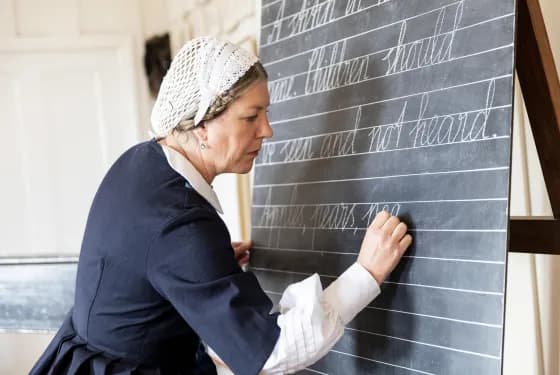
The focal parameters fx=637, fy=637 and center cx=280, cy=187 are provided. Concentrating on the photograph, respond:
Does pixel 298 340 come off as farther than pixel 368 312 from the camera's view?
No

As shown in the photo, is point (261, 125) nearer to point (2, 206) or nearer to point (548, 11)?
point (548, 11)

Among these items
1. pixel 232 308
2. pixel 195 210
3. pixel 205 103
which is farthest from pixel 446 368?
pixel 205 103

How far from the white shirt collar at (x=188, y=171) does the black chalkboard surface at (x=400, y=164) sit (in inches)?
11.9

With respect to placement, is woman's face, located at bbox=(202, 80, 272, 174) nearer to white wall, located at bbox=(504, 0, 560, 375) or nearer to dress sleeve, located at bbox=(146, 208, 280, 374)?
dress sleeve, located at bbox=(146, 208, 280, 374)

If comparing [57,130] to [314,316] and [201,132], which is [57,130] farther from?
[314,316]

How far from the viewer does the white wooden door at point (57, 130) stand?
A: 3027 millimetres

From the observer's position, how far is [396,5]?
126 cm

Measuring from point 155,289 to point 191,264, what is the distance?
132 mm

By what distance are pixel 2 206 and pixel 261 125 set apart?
220 centimetres

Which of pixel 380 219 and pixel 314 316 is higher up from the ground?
pixel 380 219

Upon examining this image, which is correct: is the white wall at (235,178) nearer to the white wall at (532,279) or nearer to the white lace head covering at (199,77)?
the white wall at (532,279)

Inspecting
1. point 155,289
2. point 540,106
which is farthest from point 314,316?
point 540,106

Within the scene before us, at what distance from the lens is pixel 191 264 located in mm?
1058

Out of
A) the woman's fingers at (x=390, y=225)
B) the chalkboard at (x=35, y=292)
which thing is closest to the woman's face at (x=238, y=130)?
the woman's fingers at (x=390, y=225)
